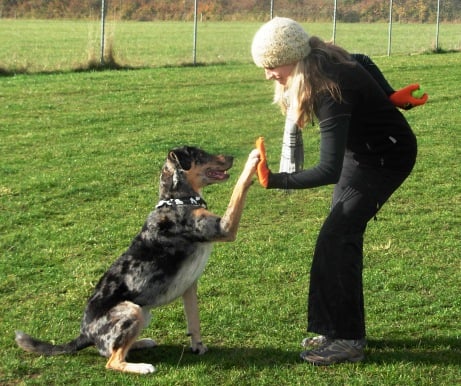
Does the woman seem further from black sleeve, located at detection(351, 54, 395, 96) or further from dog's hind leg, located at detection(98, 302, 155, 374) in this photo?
dog's hind leg, located at detection(98, 302, 155, 374)

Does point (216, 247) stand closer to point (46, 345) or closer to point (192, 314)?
point (192, 314)

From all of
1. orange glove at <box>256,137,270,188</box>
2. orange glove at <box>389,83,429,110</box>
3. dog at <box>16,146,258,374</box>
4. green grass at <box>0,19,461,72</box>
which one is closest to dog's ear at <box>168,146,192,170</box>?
dog at <box>16,146,258,374</box>

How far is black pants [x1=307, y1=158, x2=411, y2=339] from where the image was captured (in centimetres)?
534

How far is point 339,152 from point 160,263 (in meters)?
1.38

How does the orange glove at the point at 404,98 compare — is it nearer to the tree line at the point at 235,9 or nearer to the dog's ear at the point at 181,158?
the dog's ear at the point at 181,158

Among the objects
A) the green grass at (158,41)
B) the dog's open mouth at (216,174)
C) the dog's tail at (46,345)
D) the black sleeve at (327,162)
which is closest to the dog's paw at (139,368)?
the dog's tail at (46,345)

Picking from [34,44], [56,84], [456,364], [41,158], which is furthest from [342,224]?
[34,44]

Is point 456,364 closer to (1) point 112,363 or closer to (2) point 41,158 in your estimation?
(1) point 112,363

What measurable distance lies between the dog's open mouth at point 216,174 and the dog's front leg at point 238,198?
38 cm

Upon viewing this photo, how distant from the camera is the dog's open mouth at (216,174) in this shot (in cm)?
552

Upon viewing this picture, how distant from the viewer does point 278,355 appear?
5680mm

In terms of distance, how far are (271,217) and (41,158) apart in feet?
13.1

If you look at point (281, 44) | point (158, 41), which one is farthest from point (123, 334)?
point (158, 41)

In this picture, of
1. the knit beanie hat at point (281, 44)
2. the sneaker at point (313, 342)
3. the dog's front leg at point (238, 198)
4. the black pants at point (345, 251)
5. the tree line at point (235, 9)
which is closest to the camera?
the knit beanie hat at point (281, 44)
